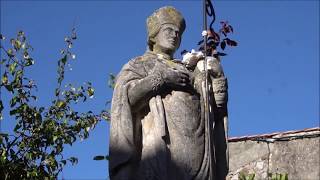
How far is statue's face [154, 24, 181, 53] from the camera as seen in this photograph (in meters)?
6.11

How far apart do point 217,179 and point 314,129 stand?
10243mm

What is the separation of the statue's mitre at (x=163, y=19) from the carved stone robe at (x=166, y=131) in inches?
12.0

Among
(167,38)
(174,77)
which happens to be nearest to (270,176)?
(167,38)

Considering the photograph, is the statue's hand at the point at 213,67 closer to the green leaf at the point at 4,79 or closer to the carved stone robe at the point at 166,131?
the carved stone robe at the point at 166,131

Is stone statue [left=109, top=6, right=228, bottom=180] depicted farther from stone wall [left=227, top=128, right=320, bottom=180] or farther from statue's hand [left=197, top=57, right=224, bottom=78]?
stone wall [left=227, top=128, right=320, bottom=180]

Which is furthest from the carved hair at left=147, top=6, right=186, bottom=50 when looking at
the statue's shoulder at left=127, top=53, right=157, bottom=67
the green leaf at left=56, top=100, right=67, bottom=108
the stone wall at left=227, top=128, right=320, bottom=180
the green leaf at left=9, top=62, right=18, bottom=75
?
the stone wall at left=227, top=128, right=320, bottom=180

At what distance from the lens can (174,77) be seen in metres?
5.82

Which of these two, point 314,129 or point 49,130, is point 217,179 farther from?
point 314,129

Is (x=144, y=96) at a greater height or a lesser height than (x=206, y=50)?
lesser

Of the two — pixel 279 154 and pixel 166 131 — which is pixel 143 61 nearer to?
pixel 166 131

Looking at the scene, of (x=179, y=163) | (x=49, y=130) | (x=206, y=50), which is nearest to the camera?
(x=179, y=163)

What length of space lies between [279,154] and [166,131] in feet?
34.5

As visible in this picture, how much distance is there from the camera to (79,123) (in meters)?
9.98

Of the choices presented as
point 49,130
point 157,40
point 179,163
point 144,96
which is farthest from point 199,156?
point 49,130
